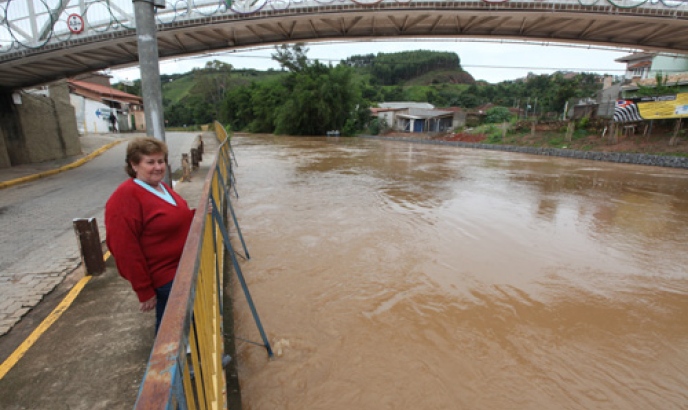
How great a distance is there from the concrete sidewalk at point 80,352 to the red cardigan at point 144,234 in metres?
0.88

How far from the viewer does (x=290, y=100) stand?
50.2 meters

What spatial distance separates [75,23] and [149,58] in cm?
601

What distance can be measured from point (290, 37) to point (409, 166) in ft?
26.4

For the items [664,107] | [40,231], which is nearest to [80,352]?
[40,231]

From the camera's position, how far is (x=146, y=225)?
7.18 ft

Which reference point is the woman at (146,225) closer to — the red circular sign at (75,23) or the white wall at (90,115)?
the red circular sign at (75,23)

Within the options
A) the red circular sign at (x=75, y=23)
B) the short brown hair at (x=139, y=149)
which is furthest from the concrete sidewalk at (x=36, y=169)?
the short brown hair at (x=139, y=149)

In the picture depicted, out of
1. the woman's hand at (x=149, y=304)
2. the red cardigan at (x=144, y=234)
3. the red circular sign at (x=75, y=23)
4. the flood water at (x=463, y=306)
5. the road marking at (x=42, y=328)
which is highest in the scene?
the red circular sign at (x=75, y=23)

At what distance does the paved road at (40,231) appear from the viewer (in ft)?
13.2

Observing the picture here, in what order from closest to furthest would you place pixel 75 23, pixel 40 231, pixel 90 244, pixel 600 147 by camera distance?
pixel 90 244
pixel 40 231
pixel 75 23
pixel 600 147

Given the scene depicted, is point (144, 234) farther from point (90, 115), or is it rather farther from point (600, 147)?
point (90, 115)

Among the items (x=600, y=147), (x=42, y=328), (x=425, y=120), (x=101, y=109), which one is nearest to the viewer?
(x=42, y=328)

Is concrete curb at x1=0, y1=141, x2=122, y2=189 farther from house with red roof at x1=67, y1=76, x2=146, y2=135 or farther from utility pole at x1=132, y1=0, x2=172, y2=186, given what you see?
house with red roof at x1=67, y1=76, x2=146, y2=135

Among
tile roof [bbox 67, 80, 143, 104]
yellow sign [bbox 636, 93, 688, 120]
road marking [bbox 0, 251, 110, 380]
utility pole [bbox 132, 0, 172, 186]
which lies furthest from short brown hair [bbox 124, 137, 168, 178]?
tile roof [bbox 67, 80, 143, 104]
